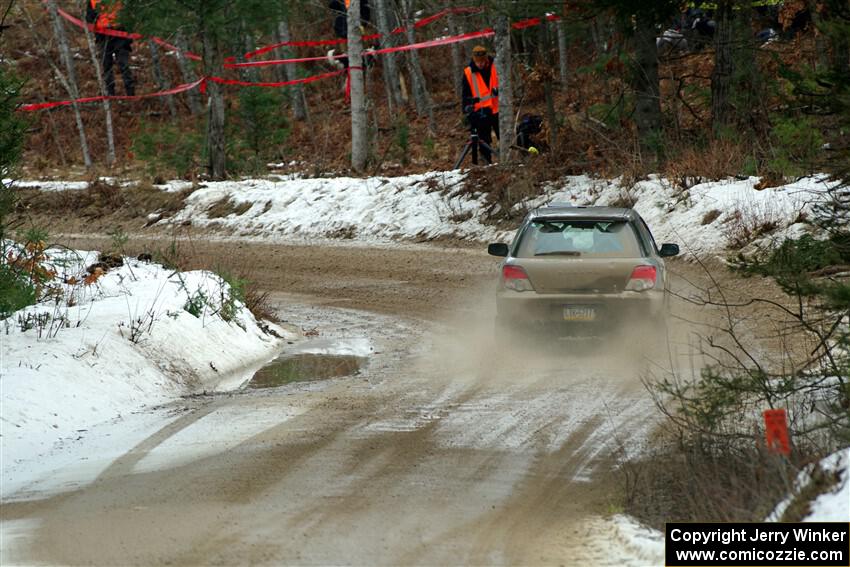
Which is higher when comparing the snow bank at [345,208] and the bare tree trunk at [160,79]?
the bare tree trunk at [160,79]

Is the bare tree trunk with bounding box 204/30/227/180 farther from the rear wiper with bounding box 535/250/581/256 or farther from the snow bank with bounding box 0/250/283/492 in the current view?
the rear wiper with bounding box 535/250/581/256

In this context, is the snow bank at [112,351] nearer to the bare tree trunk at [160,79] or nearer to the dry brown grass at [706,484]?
the dry brown grass at [706,484]

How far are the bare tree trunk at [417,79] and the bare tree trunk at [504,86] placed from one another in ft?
34.3

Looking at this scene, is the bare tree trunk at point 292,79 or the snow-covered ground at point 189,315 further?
the bare tree trunk at point 292,79

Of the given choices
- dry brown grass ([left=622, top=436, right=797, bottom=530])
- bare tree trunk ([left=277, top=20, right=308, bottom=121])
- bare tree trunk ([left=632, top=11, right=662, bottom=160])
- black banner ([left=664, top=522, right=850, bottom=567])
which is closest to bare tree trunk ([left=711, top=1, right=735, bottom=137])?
bare tree trunk ([left=632, top=11, right=662, bottom=160])

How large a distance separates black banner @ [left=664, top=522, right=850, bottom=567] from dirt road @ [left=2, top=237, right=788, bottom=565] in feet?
0.98

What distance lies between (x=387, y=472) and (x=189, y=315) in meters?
5.21

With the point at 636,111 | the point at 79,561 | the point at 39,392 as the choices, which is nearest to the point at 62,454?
the point at 39,392

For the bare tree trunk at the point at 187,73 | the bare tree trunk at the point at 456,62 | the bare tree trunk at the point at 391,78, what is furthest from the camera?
the bare tree trunk at the point at 187,73

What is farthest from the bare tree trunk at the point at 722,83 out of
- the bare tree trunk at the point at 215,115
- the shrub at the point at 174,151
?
the shrub at the point at 174,151

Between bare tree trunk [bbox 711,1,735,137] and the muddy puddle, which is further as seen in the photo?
bare tree trunk [bbox 711,1,735,137]

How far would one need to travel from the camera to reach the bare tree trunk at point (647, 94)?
72.1 ft

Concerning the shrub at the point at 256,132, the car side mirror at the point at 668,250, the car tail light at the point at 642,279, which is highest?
the shrub at the point at 256,132

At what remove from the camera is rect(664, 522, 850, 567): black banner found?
5.40 meters
